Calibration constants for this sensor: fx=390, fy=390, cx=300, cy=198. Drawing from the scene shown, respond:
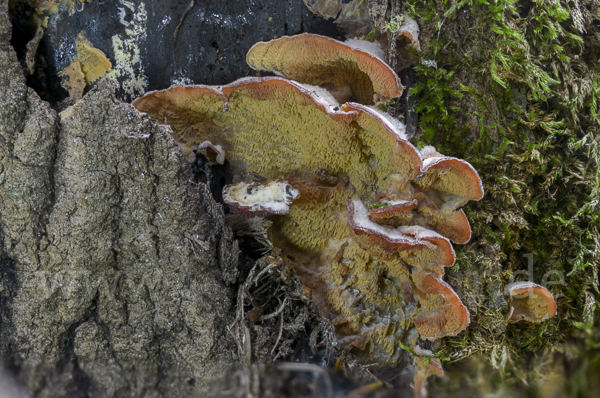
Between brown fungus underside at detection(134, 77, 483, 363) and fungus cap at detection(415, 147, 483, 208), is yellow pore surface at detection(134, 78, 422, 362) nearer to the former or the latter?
brown fungus underside at detection(134, 77, 483, 363)

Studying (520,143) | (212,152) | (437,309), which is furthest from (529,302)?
(212,152)

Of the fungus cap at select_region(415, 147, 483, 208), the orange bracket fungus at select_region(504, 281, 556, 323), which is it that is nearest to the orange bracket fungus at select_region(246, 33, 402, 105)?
the fungus cap at select_region(415, 147, 483, 208)

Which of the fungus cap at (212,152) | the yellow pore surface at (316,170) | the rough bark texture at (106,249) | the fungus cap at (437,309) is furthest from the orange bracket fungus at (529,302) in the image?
the fungus cap at (212,152)

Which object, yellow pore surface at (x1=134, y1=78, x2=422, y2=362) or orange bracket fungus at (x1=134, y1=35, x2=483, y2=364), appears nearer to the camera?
orange bracket fungus at (x1=134, y1=35, x2=483, y2=364)

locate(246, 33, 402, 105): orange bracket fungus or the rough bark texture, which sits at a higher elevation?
locate(246, 33, 402, 105): orange bracket fungus

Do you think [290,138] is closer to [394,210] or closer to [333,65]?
[333,65]

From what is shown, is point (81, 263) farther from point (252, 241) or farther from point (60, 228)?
point (252, 241)

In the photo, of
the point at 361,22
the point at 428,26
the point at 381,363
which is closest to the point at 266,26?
the point at 361,22
